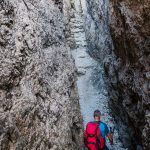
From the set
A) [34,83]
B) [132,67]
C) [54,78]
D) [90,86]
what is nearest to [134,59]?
[132,67]

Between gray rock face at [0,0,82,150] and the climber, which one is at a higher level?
gray rock face at [0,0,82,150]

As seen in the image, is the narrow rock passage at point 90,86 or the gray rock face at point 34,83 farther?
the narrow rock passage at point 90,86

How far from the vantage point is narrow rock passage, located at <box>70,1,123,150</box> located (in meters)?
17.7

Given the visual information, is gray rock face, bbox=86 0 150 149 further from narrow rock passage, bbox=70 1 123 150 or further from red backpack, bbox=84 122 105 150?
narrow rock passage, bbox=70 1 123 150

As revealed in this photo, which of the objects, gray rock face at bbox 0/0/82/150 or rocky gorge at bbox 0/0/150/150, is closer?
gray rock face at bbox 0/0/82/150

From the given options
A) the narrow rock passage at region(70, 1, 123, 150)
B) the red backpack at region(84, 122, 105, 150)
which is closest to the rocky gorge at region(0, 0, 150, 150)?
the red backpack at region(84, 122, 105, 150)

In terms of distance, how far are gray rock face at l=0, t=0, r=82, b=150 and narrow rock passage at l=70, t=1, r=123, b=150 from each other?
6.76 m

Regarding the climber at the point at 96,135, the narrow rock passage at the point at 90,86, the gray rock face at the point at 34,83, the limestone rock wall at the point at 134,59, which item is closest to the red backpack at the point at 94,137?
the climber at the point at 96,135

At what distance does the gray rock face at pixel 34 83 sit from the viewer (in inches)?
262

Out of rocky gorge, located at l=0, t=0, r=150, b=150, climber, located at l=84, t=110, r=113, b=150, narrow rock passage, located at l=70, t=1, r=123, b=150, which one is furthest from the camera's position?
narrow rock passage, located at l=70, t=1, r=123, b=150

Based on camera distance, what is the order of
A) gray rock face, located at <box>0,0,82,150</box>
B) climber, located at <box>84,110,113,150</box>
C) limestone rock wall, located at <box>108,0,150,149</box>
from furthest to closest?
limestone rock wall, located at <box>108,0,150,149</box>, climber, located at <box>84,110,113,150</box>, gray rock face, located at <box>0,0,82,150</box>

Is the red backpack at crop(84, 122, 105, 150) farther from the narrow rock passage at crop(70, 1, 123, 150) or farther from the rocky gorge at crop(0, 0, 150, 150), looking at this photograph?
the narrow rock passage at crop(70, 1, 123, 150)

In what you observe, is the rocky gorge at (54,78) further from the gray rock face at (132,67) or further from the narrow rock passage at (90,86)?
the narrow rock passage at (90,86)

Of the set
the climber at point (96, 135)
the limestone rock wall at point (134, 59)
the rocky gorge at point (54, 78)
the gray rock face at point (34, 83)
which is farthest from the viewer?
the limestone rock wall at point (134, 59)
